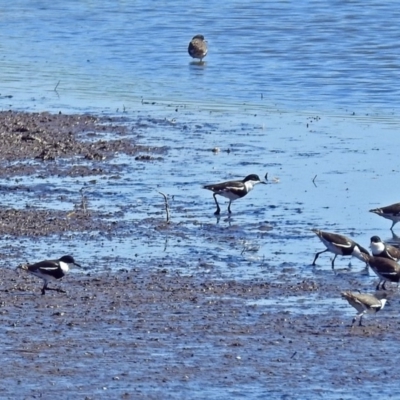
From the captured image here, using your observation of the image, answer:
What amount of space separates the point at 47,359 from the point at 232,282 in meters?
A: 2.95

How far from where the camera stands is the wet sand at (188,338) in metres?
9.79

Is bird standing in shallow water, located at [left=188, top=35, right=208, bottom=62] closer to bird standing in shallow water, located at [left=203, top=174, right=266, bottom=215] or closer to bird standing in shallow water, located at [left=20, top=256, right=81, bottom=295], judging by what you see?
bird standing in shallow water, located at [left=203, top=174, right=266, bottom=215]

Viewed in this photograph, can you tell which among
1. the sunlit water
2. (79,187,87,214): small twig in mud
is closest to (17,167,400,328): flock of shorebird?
the sunlit water

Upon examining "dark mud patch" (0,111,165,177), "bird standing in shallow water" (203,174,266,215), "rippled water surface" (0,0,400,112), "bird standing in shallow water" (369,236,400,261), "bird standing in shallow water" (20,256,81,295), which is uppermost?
"bird standing in shallow water" (20,256,81,295)

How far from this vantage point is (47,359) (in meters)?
10.3

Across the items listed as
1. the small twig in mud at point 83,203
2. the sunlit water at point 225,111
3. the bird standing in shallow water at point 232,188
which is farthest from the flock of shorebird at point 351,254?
the small twig in mud at point 83,203

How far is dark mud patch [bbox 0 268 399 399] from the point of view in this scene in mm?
9781

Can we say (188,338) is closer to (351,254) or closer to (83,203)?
(351,254)

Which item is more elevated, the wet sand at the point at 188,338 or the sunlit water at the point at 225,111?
the wet sand at the point at 188,338

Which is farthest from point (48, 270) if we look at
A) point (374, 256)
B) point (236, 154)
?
point (236, 154)

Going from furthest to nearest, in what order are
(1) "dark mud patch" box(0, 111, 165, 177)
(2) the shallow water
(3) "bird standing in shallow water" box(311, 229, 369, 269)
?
Result: (1) "dark mud patch" box(0, 111, 165, 177), (3) "bird standing in shallow water" box(311, 229, 369, 269), (2) the shallow water

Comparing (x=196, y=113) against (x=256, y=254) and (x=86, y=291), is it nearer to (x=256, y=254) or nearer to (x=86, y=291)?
(x=256, y=254)

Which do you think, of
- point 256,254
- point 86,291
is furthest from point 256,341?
point 256,254

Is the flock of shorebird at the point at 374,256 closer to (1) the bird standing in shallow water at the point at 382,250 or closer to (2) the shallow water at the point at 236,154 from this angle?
(1) the bird standing in shallow water at the point at 382,250
